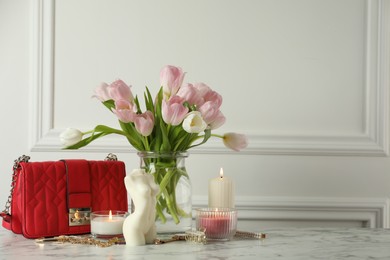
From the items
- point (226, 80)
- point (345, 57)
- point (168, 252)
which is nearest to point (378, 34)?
point (345, 57)

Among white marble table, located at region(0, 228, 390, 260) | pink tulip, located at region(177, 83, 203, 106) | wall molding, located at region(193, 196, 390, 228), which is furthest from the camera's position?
wall molding, located at region(193, 196, 390, 228)

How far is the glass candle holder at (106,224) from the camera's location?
44.0 inches

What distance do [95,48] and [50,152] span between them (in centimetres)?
30

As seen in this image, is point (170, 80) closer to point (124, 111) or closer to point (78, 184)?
point (124, 111)

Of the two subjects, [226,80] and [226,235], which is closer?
[226,235]

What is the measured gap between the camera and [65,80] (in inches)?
61.3

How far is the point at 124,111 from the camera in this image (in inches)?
42.4

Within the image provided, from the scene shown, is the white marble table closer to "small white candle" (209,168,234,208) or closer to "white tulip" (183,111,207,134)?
"small white candle" (209,168,234,208)

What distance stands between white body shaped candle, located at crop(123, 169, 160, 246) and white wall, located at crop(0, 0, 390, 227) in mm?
475

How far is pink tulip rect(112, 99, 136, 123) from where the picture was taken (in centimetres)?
108

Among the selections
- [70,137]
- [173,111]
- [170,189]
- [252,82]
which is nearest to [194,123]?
[173,111]

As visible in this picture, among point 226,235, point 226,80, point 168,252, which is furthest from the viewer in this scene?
point 226,80

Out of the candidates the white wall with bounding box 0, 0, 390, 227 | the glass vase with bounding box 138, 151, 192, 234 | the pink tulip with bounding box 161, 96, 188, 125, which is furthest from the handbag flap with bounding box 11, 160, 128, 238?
the white wall with bounding box 0, 0, 390, 227

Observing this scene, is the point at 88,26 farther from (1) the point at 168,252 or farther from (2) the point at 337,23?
(1) the point at 168,252
